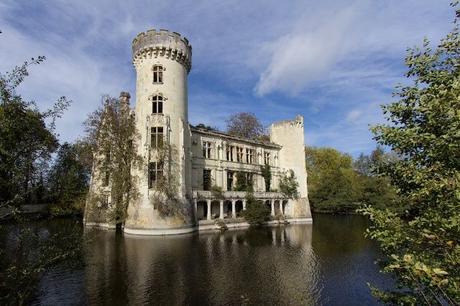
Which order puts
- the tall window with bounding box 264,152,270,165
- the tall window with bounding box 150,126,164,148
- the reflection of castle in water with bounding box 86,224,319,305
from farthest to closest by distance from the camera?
the tall window with bounding box 264,152,270,165 → the tall window with bounding box 150,126,164,148 → the reflection of castle in water with bounding box 86,224,319,305

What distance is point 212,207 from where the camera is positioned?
121ft

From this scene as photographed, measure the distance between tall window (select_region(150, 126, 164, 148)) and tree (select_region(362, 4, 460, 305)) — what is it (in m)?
25.1

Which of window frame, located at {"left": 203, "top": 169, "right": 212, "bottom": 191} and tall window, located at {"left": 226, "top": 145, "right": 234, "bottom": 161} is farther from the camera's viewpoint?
tall window, located at {"left": 226, "top": 145, "right": 234, "bottom": 161}

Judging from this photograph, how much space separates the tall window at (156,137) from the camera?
101ft

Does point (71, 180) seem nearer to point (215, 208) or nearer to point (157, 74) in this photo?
point (157, 74)

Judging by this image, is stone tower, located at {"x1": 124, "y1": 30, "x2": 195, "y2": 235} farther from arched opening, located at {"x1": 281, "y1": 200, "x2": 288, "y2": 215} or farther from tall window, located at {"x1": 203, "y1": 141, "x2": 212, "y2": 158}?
arched opening, located at {"x1": 281, "y1": 200, "x2": 288, "y2": 215}

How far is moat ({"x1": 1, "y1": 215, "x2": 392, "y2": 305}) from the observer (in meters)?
12.5

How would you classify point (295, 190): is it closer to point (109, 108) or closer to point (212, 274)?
point (109, 108)

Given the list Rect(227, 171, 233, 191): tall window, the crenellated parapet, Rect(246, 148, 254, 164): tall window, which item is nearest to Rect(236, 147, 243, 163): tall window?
Rect(246, 148, 254, 164): tall window

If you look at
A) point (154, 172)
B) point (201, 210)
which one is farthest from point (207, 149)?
point (154, 172)

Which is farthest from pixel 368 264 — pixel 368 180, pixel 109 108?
pixel 368 180

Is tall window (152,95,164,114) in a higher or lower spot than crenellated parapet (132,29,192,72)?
lower

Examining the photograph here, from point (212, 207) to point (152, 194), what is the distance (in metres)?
9.28

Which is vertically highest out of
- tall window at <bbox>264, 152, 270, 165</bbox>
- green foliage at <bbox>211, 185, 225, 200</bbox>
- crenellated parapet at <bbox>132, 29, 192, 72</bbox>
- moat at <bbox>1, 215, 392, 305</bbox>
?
crenellated parapet at <bbox>132, 29, 192, 72</bbox>
